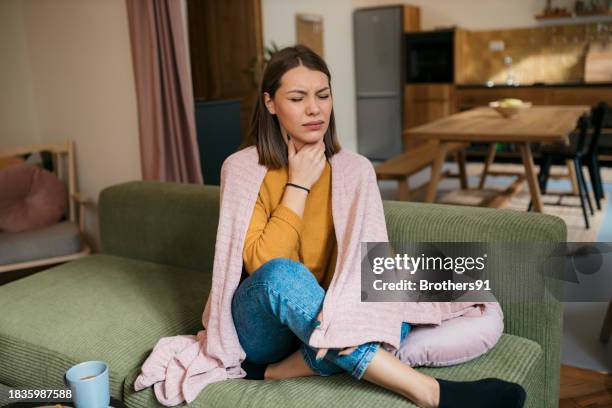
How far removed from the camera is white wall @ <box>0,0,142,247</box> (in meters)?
3.20

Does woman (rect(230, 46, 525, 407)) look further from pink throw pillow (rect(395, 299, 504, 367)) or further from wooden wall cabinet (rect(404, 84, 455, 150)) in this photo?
wooden wall cabinet (rect(404, 84, 455, 150))

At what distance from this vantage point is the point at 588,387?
6.64 feet

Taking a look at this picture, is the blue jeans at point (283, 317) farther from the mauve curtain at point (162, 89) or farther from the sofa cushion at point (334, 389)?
the mauve curtain at point (162, 89)

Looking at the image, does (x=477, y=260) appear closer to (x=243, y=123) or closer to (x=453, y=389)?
(x=453, y=389)

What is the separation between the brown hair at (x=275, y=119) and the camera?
5.07ft

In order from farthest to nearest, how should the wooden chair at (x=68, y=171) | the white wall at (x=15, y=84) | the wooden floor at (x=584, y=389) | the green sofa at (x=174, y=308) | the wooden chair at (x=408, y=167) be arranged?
the wooden chair at (x=408, y=167), the white wall at (x=15, y=84), the wooden chair at (x=68, y=171), the wooden floor at (x=584, y=389), the green sofa at (x=174, y=308)

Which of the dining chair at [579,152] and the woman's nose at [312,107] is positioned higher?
the woman's nose at [312,107]

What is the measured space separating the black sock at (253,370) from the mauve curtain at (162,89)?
65.8 inches

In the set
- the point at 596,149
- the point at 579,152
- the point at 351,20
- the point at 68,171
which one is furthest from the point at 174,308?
the point at 351,20

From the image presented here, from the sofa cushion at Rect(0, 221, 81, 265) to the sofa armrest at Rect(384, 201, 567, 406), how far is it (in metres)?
1.98

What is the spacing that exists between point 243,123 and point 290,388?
4.20m

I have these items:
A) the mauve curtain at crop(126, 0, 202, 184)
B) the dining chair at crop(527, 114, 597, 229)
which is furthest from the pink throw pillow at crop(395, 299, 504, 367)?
the dining chair at crop(527, 114, 597, 229)

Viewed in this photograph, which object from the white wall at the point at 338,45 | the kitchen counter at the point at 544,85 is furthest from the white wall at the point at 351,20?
the kitchen counter at the point at 544,85

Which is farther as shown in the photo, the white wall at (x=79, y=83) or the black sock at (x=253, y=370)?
the white wall at (x=79, y=83)
